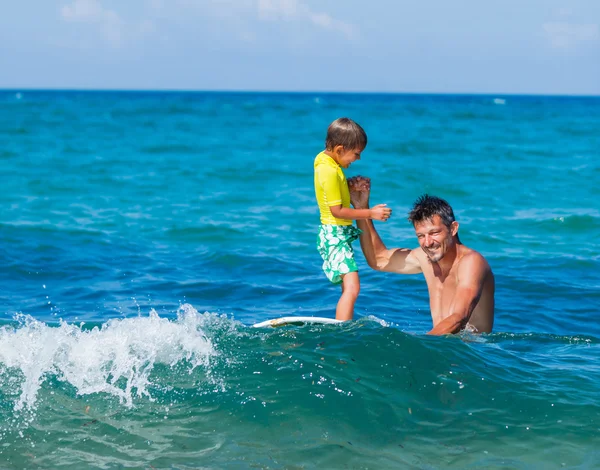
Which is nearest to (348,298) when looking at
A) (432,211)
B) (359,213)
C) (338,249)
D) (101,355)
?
(338,249)

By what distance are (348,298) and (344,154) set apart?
43.7 inches

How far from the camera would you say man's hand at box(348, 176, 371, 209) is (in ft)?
19.7

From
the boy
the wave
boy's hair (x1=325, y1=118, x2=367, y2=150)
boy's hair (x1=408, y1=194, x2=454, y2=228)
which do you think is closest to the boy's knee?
the boy

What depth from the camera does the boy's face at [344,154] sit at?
5844 millimetres

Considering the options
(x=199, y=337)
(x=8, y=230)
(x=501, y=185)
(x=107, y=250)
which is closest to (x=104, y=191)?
(x=8, y=230)

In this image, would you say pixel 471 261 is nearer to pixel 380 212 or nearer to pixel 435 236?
pixel 435 236

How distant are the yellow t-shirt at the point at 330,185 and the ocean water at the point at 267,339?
3.09 feet

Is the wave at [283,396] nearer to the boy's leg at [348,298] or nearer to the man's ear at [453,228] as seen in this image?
the boy's leg at [348,298]

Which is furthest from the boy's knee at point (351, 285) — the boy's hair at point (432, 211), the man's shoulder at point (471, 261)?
the man's shoulder at point (471, 261)

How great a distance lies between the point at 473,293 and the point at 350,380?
3.75 feet

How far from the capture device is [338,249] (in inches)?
238

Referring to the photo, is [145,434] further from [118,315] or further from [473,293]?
[118,315]

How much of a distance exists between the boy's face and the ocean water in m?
1.25

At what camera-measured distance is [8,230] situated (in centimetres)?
1165
